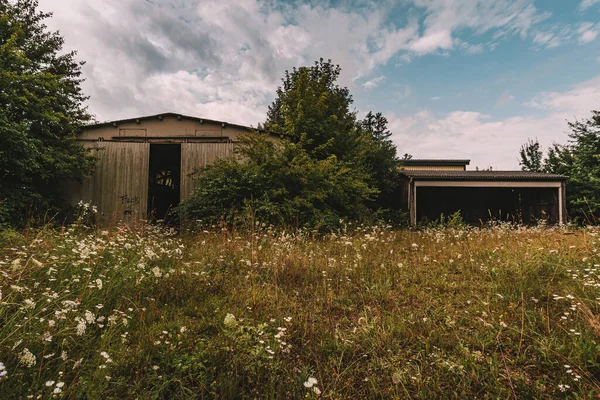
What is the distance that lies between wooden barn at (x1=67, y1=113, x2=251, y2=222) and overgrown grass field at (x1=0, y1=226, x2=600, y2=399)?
637 cm

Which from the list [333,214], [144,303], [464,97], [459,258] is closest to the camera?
[144,303]

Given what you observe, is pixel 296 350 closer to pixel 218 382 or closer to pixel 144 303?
pixel 218 382

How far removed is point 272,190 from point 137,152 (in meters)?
5.68

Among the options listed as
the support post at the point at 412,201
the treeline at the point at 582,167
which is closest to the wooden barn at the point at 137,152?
the support post at the point at 412,201

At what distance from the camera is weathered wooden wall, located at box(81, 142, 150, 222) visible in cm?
977

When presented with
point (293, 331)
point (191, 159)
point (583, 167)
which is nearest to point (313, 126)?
point (191, 159)

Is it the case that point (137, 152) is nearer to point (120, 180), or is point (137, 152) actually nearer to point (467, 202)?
point (120, 180)

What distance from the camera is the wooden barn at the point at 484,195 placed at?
13.0 metres

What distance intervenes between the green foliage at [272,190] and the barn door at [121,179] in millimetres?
2486

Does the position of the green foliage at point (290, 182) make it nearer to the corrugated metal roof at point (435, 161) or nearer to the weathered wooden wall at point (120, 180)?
the weathered wooden wall at point (120, 180)

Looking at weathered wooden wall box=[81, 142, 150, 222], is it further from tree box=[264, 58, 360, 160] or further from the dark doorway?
tree box=[264, 58, 360, 160]

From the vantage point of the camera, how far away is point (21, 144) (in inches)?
283

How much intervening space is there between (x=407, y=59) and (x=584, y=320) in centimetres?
1001

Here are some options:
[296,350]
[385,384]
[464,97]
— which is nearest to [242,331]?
[296,350]
